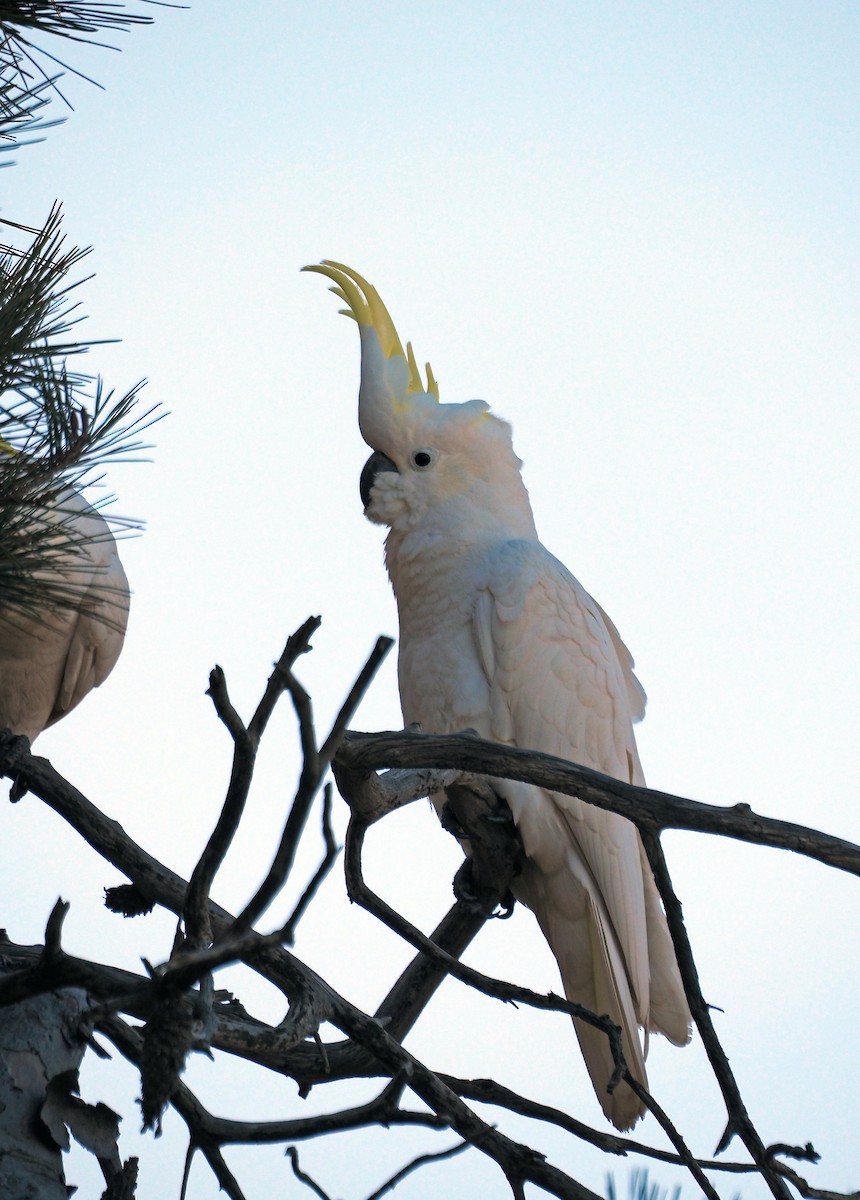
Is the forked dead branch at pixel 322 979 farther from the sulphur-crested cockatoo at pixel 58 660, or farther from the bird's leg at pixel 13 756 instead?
the sulphur-crested cockatoo at pixel 58 660

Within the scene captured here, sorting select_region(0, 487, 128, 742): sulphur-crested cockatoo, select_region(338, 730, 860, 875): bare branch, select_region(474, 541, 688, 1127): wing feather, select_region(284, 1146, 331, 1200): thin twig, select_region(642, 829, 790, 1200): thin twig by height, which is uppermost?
select_region(474, 541, 688, 1127): wing feather

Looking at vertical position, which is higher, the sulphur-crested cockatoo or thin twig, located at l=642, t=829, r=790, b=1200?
the sulphur-crested cockatoo

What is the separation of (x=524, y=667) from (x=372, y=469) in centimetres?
83

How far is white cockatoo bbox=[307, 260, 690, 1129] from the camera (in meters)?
3.36

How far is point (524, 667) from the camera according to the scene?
11.6 ft

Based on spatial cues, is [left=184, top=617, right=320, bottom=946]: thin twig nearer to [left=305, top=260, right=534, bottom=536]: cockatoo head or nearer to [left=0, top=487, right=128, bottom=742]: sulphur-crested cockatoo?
[left=0, top=487, right=128, bottom=742]: sulphur-crested cockatoo

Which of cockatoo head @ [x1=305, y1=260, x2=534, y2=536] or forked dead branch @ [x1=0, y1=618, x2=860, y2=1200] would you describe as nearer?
forked dead branch @ [x1=0, y1=618, x2=860, y2=1200]

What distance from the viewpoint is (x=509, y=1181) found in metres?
1.77

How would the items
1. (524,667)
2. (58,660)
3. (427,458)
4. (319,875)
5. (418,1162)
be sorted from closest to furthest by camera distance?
(319,875)
(418,1162)
(524,667)
(58,660)
(427,458)

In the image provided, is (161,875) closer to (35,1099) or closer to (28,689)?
(35,1099)

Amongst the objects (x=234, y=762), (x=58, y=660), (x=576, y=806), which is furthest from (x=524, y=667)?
(x=234, y=762)

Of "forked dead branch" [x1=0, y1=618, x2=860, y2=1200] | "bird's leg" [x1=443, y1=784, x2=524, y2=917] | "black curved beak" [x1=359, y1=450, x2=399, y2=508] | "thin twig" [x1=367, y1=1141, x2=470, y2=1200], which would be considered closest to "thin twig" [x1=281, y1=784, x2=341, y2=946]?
"forked dead branch" [x1=0, y1=618, x2=860, y2=1200]

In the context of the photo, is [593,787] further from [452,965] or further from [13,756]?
[13,756]

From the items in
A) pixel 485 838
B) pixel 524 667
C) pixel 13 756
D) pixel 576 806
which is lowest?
pixel 13 756
